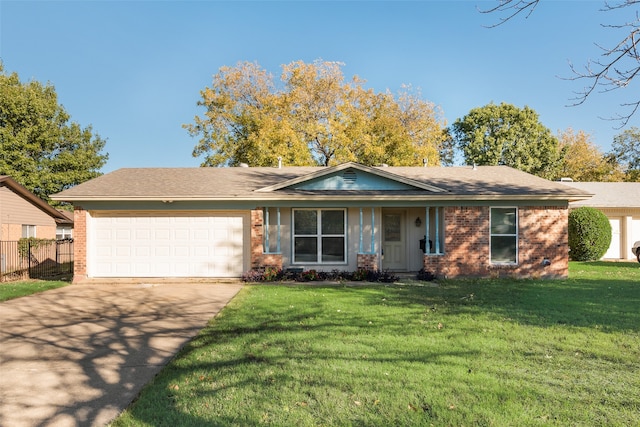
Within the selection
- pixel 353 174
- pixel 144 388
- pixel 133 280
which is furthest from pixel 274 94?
pixel 144 388

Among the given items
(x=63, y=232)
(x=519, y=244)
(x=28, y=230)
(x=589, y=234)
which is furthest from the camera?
(x=63, y=232)

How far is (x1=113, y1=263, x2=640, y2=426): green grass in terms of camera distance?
3.69 m

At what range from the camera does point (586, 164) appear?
131 feet

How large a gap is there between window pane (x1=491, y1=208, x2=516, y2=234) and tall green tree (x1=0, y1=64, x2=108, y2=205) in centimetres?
3057

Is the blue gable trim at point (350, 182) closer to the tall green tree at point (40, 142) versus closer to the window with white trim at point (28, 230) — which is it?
the window with white trim at point (28, 230)

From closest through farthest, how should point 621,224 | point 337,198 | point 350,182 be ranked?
point 337,198, point 350,182, point 621,224

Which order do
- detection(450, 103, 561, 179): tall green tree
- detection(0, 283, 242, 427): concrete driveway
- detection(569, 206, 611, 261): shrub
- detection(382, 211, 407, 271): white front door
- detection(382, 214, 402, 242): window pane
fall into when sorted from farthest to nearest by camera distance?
detection(450, 103, 561, 179): tall green tree → detection(569, 206, 611, 261): shrub → detection(382, 214, 402, 242): window pane → detection(382, 211, 407, 271): white front door → detection(0, 283, 242, 427): concrete driveway

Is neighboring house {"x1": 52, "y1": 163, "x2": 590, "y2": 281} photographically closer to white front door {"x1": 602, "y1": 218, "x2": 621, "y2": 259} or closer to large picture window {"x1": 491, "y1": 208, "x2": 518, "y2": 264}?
→ large picture window {"x1": 491, "y1": 208, "x2": 518, "y2": 264}

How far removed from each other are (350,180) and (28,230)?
670 inches

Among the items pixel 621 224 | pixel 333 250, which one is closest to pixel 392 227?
pixel 333 250

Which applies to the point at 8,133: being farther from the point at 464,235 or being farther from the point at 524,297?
the point at 524,297

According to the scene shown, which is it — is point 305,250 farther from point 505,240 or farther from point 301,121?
point 301,121

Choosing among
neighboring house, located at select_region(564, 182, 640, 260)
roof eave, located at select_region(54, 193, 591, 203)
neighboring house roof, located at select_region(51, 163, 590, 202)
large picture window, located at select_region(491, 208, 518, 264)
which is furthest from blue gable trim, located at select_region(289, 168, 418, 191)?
neighboring house, located at select_region(564, 182, 640, 260)

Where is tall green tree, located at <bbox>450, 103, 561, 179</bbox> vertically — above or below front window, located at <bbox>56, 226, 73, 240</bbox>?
above
